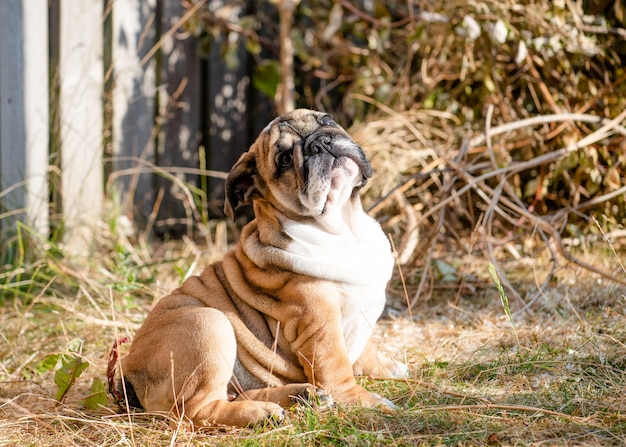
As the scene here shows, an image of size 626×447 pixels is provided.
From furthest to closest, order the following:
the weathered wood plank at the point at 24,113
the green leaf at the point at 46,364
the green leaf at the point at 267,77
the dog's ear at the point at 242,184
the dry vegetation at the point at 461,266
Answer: the green leaf at the point at 267,77 < the weathered wood plank at the point at 24,113 < the green leaf at the point at 46,364 < the dog's ear at the point at 242,184 < the dry vegetation at the point at 461,266

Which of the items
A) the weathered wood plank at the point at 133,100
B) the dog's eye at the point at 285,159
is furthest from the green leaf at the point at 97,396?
the weathered wood plank at the point at 133,100

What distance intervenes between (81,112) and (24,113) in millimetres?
543

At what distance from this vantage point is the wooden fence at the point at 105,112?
17.4 ft

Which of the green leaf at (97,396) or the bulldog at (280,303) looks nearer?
the bulldog at (280,303)

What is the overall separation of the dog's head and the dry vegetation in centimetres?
76

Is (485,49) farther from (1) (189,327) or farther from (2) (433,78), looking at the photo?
(1) (189,327)

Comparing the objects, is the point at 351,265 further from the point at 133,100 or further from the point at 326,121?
the point at 133,100

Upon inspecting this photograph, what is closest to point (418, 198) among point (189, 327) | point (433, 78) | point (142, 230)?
point (433, 78)

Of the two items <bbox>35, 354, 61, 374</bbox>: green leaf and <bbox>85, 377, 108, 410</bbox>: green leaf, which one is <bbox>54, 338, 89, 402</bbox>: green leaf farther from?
<bbox>35, 354, 61, 374</bbox>: green leaf

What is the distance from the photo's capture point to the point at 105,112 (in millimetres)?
5887

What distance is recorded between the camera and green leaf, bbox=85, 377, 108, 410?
11.2 feet

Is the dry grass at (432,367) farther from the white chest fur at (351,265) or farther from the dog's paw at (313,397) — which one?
the white chest fur at (351,265)

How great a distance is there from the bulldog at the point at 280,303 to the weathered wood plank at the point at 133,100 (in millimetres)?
2730

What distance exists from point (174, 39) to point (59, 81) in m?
1.58
